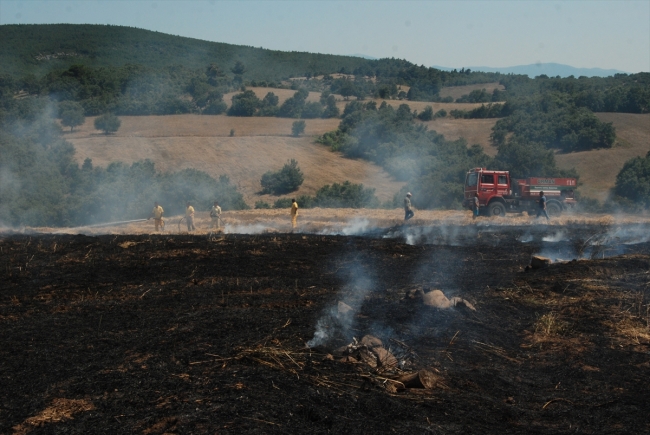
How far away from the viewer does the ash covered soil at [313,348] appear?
21.9 feet

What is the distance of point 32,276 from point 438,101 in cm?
9095

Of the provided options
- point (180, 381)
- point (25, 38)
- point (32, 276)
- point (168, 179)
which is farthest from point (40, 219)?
point (25, 38)

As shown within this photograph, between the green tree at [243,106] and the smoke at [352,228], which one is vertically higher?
the green tree at [243,106]

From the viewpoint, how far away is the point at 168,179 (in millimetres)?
46375

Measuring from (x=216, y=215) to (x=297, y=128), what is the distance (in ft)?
133

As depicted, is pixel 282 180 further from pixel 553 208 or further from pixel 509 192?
pixel 553 208

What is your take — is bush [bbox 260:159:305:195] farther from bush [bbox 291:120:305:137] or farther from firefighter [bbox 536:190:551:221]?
firefighter [bbox 536:190:551:221]

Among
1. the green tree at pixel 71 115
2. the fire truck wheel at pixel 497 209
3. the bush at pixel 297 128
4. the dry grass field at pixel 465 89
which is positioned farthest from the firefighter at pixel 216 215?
the dry grass field at pixel 465 89

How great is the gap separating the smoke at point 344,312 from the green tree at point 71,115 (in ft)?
191

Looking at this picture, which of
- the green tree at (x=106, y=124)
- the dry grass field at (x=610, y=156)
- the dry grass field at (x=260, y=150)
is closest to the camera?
the dry grass field at (x=610, y=156)

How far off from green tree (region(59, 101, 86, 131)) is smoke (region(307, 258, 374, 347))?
191 feet

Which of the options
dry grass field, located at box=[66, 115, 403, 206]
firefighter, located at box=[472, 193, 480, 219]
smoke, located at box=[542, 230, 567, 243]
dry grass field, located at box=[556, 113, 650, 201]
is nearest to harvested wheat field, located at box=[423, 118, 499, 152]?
dry grass field, located at box=[556, 113, 650, 201]

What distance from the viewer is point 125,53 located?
135375 millimetres

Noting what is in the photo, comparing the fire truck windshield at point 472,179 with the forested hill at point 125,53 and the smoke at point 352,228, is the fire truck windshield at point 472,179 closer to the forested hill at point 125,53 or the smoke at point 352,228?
the smoke at point 352,228
